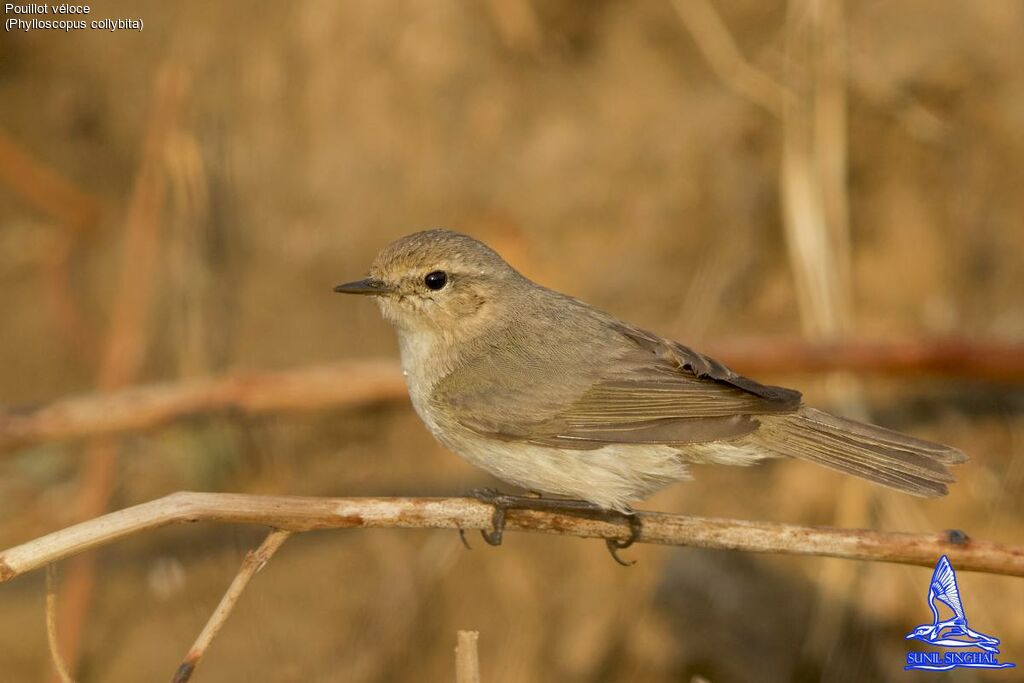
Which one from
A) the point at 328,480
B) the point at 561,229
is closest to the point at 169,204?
the point at 328,480

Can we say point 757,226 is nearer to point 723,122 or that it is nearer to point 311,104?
point 723,122

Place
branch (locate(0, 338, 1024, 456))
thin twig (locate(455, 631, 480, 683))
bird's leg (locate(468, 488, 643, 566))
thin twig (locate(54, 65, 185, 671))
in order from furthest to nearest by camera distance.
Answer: thin twig (locate(54, 65, 185, 671))
branch (locate(0, 338, 1024, 456))
bird's leg (locate(468, 488, 643, 566))
thin twig (locate(455, 631, 480, 683))

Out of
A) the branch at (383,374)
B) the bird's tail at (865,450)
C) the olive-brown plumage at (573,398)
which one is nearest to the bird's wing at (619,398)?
the olive-brown plumage at (573,398)

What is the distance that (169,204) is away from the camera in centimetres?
645

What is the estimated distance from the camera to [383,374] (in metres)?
5.25

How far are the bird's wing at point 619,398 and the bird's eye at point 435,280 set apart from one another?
13.3 inches

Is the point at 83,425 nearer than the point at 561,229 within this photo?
Yes

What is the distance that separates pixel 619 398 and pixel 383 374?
1.80 m

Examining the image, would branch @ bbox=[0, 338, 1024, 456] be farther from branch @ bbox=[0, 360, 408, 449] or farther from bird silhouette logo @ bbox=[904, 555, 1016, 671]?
bird silhouette logo @ bbox=[904, 555, 1016, 671]

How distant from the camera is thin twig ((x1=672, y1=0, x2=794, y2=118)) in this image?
230 inches

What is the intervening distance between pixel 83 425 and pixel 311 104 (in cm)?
269

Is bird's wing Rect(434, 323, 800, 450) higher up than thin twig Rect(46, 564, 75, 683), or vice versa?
bird's wing Rect(434, 323, 800, 450)

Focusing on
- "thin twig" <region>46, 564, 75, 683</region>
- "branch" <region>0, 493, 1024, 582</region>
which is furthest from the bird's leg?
"thin twig" <region>46, 564, 75, 683</region>

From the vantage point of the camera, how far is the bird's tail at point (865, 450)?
11.3ft
